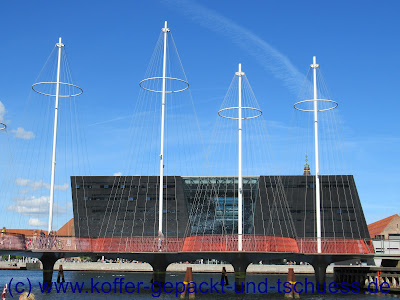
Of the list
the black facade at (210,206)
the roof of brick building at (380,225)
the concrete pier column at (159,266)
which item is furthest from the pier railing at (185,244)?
the roof of brick building at (380,225)

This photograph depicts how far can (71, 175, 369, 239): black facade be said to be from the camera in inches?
4850

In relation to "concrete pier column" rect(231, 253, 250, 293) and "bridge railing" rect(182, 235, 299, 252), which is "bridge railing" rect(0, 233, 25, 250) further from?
"concrete pier column" rect(231, 253, 250, 293)

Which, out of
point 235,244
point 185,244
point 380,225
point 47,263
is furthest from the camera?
point 380,225

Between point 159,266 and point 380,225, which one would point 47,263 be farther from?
point 380,225

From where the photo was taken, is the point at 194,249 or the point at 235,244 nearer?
the point at 235,244

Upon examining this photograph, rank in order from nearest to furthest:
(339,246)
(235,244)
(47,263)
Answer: (235,244) → (339,246) → (47,263)

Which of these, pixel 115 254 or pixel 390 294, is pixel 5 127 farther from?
pixel 390 294

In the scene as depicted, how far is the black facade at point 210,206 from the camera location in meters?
123

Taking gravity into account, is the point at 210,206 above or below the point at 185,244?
above

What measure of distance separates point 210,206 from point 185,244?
8074 centimetres

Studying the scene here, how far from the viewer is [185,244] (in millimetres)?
52844

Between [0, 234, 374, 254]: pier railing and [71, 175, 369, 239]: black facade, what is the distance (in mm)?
62334

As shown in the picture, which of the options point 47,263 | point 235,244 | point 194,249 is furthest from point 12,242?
point 235,244

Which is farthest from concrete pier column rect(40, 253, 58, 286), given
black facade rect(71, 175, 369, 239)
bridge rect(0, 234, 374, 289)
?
black facade rect(71, 175, 369, 239)
